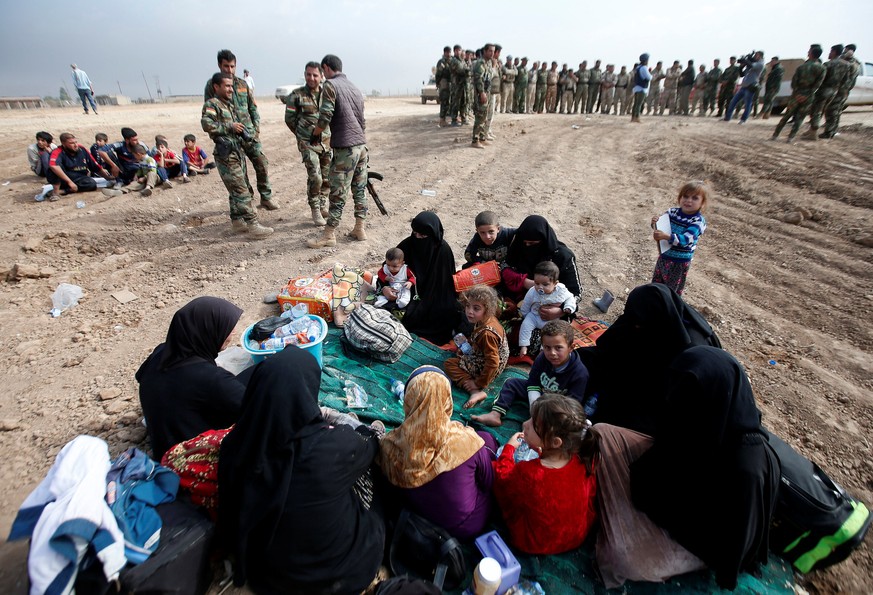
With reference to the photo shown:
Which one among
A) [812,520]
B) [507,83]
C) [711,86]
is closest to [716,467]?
[812,520]

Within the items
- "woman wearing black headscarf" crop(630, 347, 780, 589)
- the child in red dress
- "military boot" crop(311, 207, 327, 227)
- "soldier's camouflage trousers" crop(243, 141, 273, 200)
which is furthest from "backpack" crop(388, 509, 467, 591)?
"soldier's camouflage trousers" crop(243, 141, 273, 200)

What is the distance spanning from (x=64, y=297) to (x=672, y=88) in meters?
18.4

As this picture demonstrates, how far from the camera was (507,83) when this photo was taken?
15.2 metres

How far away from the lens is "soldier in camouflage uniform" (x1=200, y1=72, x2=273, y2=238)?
5266mm

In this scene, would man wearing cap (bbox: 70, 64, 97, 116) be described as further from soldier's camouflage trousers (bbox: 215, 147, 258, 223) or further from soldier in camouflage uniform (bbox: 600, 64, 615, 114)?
soldier in camouflage uniform (bbox: 600, 64, 615, 114)

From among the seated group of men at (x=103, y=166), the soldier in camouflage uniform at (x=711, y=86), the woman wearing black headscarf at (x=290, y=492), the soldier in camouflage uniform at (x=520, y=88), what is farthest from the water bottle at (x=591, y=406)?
the soldier in camouflage uniform at (x=711, y=86)

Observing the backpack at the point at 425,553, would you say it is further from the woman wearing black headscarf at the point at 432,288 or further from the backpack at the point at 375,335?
the woman wearing black headscarf at the point at 432,288

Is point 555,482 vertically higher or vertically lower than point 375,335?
higher

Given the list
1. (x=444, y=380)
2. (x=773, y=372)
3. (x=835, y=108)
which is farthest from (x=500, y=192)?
(x=835, y=108)

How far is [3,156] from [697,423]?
12631mm

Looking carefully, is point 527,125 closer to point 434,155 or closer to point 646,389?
point 434,155

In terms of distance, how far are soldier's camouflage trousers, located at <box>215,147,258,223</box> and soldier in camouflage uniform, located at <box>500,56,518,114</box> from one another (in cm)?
1157

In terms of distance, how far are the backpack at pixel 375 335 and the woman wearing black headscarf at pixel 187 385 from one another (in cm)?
136

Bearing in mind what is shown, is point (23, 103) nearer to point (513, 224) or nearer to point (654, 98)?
point (513, 224)
